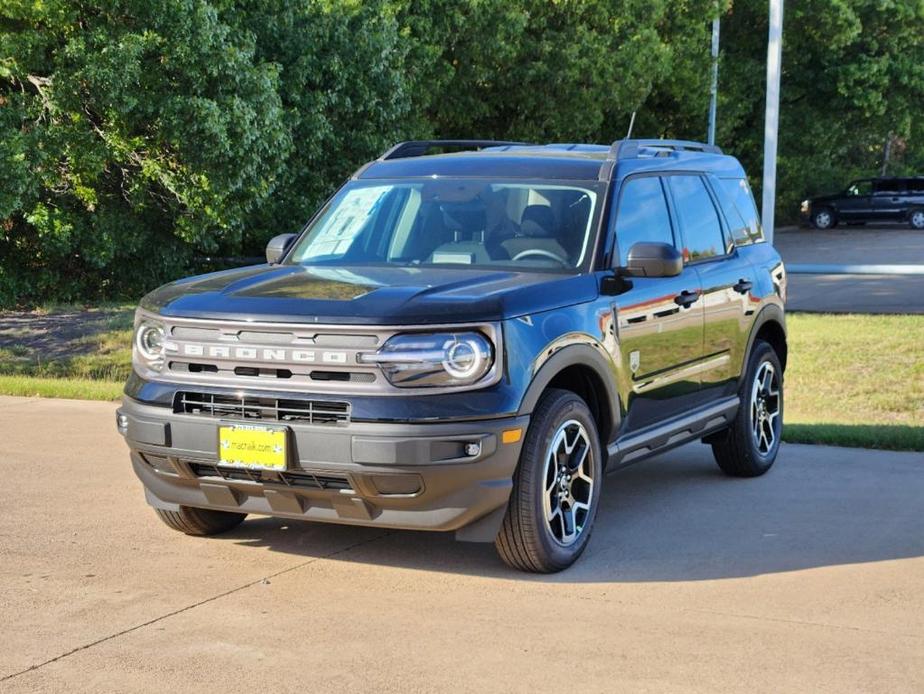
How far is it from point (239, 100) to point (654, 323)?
13.5 metres

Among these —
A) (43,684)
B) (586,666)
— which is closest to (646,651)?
(586,666)

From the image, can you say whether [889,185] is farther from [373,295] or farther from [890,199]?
[373,295]

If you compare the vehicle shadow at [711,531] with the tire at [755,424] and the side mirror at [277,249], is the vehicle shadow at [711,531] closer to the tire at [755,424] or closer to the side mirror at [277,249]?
the tire at [755,424]

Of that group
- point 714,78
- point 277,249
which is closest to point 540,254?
point 277,249

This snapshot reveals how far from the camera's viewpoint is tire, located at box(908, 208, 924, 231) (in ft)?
160

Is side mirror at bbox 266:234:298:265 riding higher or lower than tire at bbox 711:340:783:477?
higher

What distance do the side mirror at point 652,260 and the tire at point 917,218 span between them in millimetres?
44396

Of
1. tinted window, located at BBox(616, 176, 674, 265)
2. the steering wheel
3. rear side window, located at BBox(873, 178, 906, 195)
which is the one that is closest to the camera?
the steering wheel

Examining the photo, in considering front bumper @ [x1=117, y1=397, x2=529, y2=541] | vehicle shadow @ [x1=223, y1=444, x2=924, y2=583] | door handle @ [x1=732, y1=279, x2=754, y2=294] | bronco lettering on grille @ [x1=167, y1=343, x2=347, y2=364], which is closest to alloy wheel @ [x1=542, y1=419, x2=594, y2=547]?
vehicle shadow @ [x1=223, y1=444, x2=924, y2=583]

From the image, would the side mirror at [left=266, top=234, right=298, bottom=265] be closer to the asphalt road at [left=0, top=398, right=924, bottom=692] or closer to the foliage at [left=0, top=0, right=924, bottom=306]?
the asphalt road at [left=0, top=398, right=924, bottom=692]

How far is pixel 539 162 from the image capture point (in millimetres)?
7324

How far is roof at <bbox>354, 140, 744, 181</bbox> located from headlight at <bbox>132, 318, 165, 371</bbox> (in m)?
1.81

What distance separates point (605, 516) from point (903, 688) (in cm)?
280

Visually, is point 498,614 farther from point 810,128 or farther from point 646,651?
point 810,128
